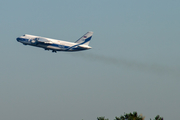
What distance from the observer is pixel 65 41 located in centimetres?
10619

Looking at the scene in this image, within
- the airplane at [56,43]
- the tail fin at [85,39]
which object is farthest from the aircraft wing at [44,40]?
the tail fin at [85,39]

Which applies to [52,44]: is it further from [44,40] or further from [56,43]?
[44,40]

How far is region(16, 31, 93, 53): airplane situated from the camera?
105 metres

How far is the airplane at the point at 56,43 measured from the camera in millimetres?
105250

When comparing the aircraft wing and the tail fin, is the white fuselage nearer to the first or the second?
the aircraft wing

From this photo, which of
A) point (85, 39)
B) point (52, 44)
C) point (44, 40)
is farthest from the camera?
point (85, 39)

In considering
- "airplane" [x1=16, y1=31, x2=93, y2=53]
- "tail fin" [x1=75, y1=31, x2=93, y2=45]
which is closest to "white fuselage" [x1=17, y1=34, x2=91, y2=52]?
"airplane" [x1=16, y1=31, x2=93, y2=53]

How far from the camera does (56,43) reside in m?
106

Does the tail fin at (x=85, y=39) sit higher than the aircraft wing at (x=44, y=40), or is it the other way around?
the tail fin at (x=85, y=39)

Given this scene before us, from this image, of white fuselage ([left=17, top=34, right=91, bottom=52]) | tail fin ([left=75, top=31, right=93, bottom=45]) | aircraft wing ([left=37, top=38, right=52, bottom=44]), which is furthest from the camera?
tail fin ([left=75, top=31, right=93, bottom=45])

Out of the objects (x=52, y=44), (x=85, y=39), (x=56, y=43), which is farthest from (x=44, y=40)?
(x=85, y=39)

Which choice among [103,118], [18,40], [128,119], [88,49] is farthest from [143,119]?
[18,40]

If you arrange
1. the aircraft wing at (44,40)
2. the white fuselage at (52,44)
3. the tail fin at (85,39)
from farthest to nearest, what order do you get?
the tail fin at (85,39)
the aircraft wing at (44,40)
the white fuselage at (52,44)

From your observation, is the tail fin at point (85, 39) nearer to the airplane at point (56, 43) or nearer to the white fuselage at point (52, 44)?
the airplane at point (56, 43)
